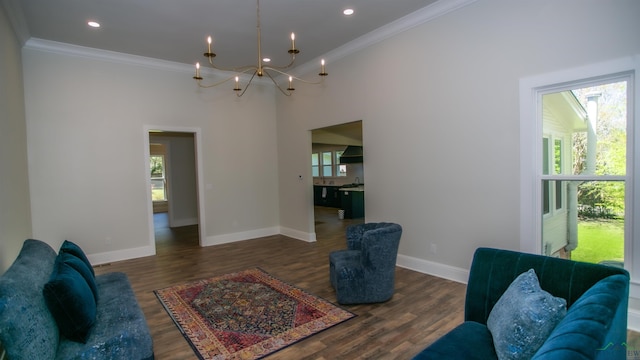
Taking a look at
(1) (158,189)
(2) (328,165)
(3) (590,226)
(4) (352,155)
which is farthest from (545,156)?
(1) (158,189)

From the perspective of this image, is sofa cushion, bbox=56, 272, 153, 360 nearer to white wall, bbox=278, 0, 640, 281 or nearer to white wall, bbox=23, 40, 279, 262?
white wall, bbox=23, 40, 279, 262

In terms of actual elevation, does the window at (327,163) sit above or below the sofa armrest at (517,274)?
above

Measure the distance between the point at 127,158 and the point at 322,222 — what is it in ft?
15.8

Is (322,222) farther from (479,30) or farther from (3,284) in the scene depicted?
(3,284)

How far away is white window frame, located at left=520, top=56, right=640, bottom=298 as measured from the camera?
8.91ft

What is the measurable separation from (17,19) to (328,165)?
9.69m

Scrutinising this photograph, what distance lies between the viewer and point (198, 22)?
4230 millimetres

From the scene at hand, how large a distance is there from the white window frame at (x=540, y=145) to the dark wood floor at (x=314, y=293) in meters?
1.14

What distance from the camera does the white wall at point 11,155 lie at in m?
2.95

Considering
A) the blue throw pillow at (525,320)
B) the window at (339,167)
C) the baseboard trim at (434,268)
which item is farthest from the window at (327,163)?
the blue throw pillow at (525,320)

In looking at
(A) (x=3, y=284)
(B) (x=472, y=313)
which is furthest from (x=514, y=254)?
(A) (x=3, y=284)

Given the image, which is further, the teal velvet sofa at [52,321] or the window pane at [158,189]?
the window pane at [158,189]

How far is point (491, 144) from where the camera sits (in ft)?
11.9

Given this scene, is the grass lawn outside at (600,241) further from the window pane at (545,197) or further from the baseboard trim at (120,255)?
the baseboard trim at (120,255)
